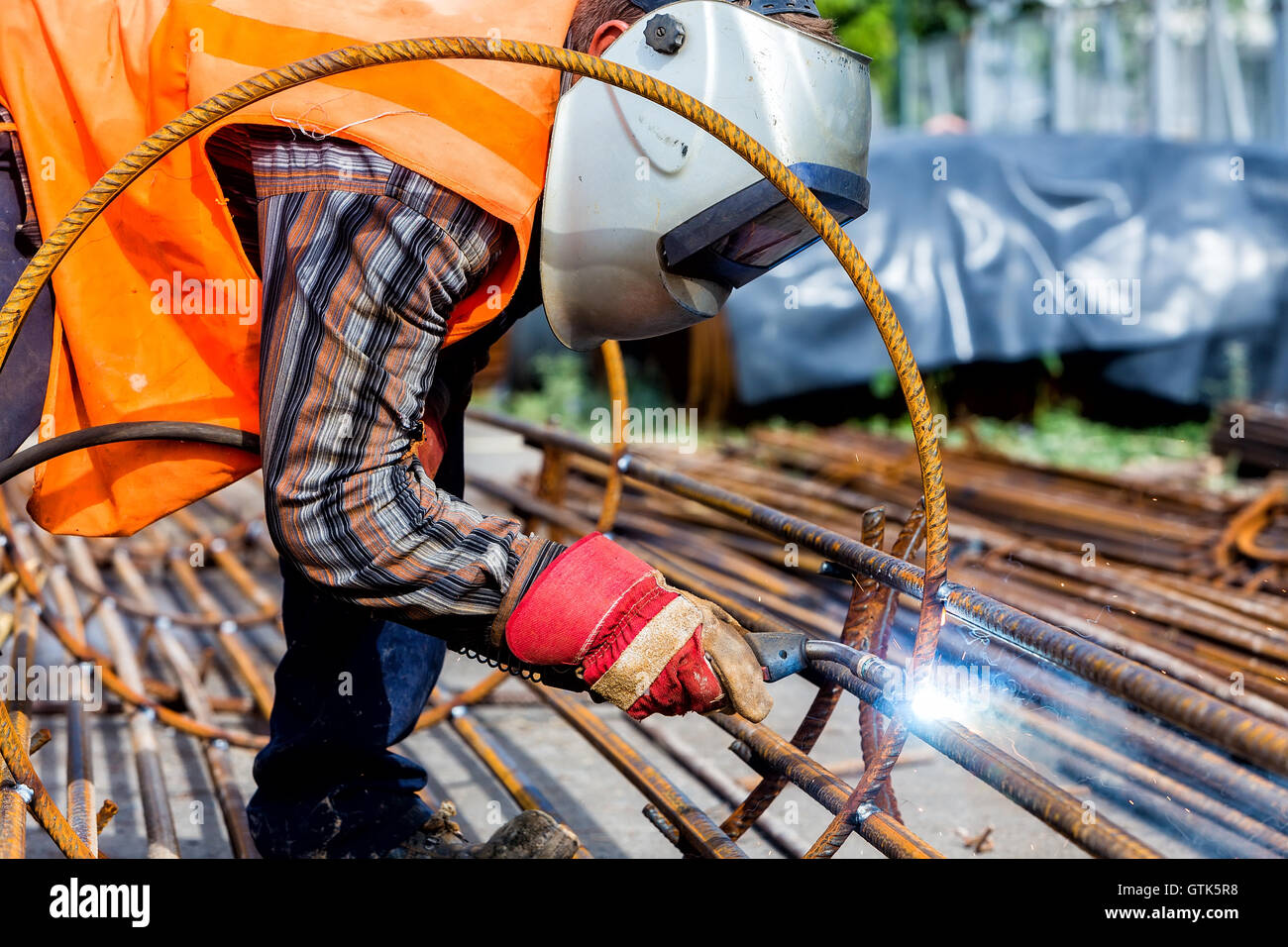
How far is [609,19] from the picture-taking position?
169 centimetres

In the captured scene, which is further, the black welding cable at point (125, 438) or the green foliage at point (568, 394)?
the green foliage at point (568, 394)

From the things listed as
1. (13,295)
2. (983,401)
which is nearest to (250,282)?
(13,295)

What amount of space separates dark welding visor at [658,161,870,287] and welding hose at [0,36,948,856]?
0.53ft

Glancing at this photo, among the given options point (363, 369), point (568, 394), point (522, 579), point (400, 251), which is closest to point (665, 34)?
point (400, 251)

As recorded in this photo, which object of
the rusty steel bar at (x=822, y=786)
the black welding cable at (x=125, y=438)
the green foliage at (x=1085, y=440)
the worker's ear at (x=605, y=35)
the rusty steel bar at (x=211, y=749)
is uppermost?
the worker's ear at (x=605, y=35)

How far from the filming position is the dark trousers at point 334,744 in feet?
7.18

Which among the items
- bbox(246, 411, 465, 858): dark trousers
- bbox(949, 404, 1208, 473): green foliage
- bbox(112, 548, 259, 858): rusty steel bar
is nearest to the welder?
bbox(246, 411, 465, 858): dark trousers

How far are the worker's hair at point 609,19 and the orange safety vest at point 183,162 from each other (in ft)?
0.07

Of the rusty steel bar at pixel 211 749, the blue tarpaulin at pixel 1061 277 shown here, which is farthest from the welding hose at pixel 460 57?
the blue tarpaulin at pixel 1061 277

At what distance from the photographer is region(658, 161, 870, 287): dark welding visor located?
1.60m

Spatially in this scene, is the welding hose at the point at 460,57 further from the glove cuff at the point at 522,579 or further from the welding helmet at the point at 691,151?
the glove cuff at the point at 522,579

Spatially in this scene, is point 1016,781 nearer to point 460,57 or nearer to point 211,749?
point 460,57

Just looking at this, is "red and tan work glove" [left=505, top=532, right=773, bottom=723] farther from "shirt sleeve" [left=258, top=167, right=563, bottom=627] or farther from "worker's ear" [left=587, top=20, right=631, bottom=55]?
"worker's ear" [left=587, top=20, right=631, bottom=55]
